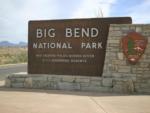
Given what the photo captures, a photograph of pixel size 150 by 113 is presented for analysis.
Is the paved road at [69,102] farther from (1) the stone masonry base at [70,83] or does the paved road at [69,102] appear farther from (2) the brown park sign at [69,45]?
(2) the brown park sign at [69,45]

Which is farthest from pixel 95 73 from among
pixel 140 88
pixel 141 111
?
pixel 141 111

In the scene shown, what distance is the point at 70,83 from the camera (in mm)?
15406

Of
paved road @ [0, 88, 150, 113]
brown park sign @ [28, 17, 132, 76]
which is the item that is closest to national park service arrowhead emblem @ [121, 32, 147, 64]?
brown park sign @ [28, 17, 132, 76]

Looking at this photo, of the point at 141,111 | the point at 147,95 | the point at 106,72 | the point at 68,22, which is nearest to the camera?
the point at 141,111

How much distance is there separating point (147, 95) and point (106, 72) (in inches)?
78.2

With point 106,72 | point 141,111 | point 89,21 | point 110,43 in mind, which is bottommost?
point 141,111

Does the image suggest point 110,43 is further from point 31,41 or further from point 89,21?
point 31,41

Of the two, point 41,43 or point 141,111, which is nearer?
point 141,111

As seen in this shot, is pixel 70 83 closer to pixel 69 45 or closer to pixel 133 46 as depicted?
pixel 69 45

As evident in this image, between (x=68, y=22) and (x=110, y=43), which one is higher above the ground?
(x=68, y=22)

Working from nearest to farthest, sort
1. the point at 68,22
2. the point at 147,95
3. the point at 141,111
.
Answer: the point at 141,111 → the point at 147,95 → the point at 68,22

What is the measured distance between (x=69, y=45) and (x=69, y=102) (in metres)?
4.47

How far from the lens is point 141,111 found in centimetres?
1053

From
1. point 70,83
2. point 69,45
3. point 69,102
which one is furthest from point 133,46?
point 69,102
